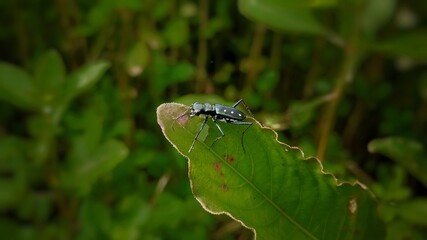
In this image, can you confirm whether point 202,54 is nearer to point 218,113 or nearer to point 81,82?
point 81,82

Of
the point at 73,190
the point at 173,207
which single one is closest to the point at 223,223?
the point at 173,207

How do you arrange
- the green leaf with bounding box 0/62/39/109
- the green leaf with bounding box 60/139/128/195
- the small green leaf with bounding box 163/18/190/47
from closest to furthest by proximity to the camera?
the green leaf with bounding box 60/139/128/195, the green leaf with bounding box 0/62/39/109, the small green leaf with bounding box 163/18/190/47

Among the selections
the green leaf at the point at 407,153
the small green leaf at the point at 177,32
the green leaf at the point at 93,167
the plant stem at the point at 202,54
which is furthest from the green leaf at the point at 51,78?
the green leaf at the point at 407,153

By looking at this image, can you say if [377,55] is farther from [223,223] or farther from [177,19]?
[223,223]

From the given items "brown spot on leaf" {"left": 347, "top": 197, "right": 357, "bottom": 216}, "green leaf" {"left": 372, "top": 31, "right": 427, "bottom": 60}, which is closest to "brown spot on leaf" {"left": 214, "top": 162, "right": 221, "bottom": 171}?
"brown spot on leaf" {"left": 347, "top": 197, "right": 357, "bottom": 216}

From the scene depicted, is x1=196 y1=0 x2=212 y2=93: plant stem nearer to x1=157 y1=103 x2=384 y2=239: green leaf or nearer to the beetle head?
the beetle head

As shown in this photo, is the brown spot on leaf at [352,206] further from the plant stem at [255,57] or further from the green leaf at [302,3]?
the plant stem at [255,57]

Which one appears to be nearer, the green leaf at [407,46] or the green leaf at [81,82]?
the green leaf at [81,82]
